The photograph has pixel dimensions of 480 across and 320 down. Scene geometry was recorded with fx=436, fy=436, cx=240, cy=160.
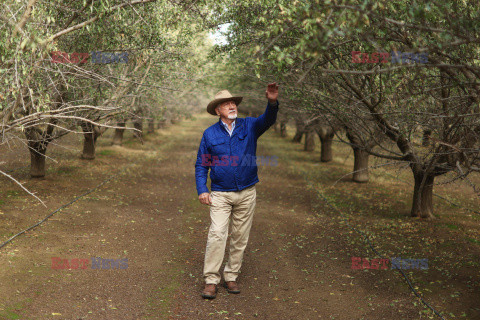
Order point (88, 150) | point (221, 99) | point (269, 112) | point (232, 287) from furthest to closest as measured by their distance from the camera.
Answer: point (88, 150), point (232, 287), point (221, 99), point (269, 112)

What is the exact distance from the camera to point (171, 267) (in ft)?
22.5

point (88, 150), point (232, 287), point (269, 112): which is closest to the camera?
point (269, 112)

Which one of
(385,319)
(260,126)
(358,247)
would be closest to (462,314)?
(385,319)

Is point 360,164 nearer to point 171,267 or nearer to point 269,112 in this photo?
point 171,267

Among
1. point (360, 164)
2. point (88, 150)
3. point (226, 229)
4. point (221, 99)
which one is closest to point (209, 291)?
point (226, 229)

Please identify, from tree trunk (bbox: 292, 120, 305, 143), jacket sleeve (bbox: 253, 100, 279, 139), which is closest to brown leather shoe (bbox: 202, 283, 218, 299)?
jacket sleeve (bbox: 253, 100, 279, 139)

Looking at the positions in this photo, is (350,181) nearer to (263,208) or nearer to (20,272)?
(263,208)

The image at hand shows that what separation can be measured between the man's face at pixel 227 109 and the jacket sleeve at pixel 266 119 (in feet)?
1.06

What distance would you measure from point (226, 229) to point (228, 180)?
0.65 metres

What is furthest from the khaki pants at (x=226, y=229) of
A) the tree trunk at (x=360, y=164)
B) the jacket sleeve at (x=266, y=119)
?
the tree trunk at (x=360, y=164)

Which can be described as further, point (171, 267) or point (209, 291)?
point (171, 267)

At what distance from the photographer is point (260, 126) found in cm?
587

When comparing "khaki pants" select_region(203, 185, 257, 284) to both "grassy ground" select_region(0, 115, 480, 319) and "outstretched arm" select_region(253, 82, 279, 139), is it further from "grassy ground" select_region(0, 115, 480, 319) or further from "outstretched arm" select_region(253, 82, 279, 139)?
"outstretched arm" select_region(253, 82, 279, 139)

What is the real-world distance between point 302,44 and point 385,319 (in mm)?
3503
